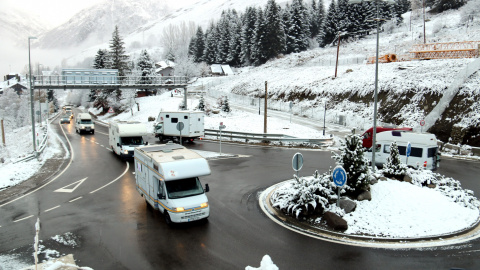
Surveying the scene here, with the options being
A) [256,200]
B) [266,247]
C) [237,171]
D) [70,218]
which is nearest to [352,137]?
[256,200]

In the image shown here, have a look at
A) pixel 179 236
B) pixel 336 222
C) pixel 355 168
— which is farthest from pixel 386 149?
pixel 179 236

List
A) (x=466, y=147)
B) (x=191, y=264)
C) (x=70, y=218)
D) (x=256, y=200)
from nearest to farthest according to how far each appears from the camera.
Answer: (x=191, y=264) < (x=70, y=218) < (x=256, y=200) < (x=466, y=147)

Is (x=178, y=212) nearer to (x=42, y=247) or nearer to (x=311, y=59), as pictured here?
(x=42, y=247)

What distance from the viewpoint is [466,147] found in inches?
1122

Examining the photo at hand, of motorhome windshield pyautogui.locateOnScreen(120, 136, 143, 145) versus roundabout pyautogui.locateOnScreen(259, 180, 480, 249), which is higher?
motorhome windshield pyautogui.locateOnScreen(120, 136, 143, 145)

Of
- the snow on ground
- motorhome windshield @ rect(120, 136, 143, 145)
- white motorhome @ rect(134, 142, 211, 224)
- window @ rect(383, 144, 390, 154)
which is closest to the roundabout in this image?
the snow on ground

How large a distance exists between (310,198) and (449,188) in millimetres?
6873

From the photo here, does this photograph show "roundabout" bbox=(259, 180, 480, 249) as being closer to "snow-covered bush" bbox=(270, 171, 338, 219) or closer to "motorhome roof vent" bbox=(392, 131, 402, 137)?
"snow-covered bush" bbox=(270, 171, 338, 219)

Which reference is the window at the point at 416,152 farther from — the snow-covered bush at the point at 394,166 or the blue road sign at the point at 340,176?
the blue road sign at the point at 340,176

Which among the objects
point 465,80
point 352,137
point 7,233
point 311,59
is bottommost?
point 7,233

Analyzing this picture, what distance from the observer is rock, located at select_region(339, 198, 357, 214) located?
42.0 feet

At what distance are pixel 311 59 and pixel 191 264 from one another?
69028mm

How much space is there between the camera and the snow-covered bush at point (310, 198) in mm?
12867

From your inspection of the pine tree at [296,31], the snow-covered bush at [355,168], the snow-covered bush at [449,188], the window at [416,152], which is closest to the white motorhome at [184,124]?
the window at [416,152]
